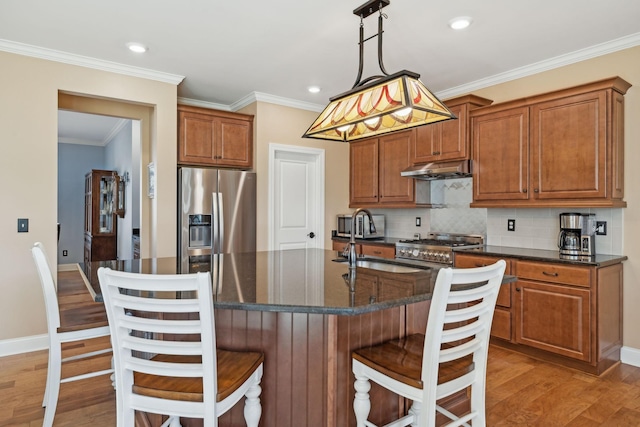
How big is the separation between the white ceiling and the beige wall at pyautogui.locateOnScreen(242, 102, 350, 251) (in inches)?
25.1

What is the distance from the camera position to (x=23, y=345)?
10.8 feet

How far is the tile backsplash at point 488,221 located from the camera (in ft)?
10.7

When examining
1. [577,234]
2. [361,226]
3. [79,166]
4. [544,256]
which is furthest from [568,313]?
[79,166]

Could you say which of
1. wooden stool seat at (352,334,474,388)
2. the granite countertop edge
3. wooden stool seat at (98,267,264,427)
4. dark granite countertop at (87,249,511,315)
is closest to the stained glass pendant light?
dark granite countertop at (87,249,511,315)

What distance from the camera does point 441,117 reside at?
2.34 m

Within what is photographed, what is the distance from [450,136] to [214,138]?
8.35ft

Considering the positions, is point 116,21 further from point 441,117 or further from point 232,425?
point 232,425

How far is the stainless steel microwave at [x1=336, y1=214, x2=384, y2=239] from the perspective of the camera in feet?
16.2

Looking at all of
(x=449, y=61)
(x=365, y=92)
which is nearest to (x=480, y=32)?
(x=449, y=61)

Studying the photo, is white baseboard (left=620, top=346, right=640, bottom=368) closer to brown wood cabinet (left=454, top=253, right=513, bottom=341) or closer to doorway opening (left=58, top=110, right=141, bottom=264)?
brown wood cabinet (left=454, top=253, right=513, bottom=341)

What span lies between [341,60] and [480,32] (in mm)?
1183

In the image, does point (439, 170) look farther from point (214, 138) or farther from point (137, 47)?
point (137, 47)

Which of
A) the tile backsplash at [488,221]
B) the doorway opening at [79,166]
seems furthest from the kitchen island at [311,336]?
the doorway opening at [79,166]

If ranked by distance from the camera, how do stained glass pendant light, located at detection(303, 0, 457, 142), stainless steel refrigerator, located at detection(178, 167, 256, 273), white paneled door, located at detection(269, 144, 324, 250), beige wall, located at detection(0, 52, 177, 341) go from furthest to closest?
white paneled door, located at detection(269, 144, 324, 250)
stainless steel refrigerator, located at detection(178, 167, 256, 273)
beige wall, located at detection(0, 52, 177, 341)
stained glass pendant light, located at detection(303, 0, 457, 142)
